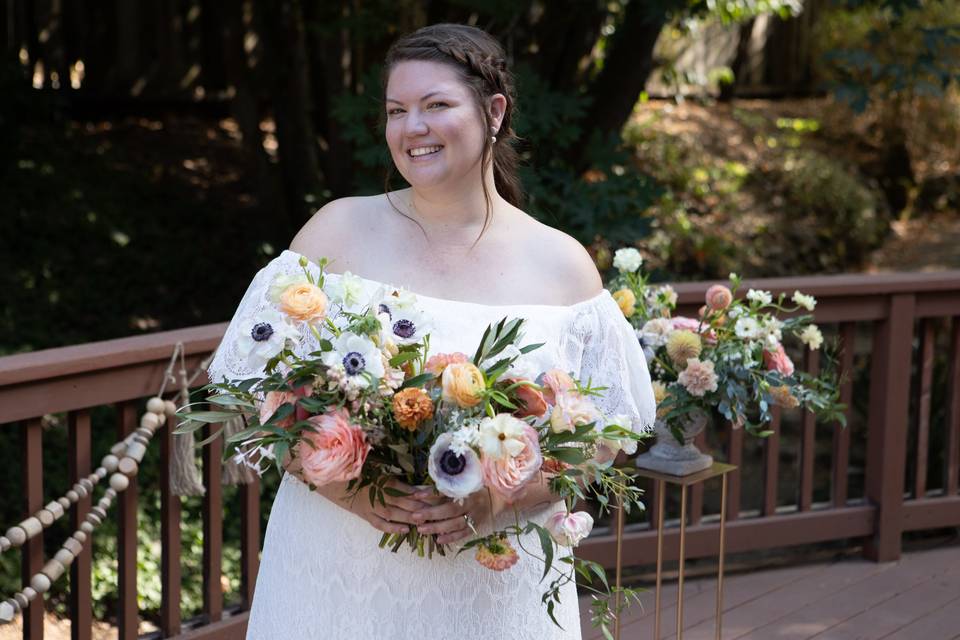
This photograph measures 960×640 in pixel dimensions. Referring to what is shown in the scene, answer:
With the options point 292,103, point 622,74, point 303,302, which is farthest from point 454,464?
point 292,103

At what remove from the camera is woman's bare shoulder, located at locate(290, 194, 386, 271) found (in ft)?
7.95

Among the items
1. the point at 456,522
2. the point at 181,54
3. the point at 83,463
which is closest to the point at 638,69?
the point at 83,463

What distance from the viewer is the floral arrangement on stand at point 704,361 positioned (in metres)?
3.11

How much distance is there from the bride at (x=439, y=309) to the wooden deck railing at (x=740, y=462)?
89 centimetres

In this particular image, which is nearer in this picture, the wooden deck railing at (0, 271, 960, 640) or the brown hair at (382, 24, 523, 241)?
the brown hair at (382, 24, 523, 241)

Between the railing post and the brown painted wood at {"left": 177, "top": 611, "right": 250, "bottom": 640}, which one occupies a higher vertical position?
the railing post

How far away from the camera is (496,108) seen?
245 centimetres

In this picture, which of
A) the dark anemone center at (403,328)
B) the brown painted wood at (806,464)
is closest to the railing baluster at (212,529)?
the dark anemone center at (403,328)

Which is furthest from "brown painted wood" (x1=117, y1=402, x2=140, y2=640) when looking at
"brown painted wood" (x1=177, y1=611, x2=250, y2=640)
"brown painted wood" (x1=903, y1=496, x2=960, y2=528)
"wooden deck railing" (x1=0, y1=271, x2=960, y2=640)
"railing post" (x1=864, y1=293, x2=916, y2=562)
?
"brown painted wood" (x1=903, y1=496, x2=960, y2=528)

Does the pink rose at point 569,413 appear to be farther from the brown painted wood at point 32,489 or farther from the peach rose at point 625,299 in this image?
the brown painted wood at point 32,489

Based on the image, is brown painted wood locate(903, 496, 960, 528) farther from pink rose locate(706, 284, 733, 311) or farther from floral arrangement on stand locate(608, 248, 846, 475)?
pink rose locate(706, 284, 733, 311)

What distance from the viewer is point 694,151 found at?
996 centimetres

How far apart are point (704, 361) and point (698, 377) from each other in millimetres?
62

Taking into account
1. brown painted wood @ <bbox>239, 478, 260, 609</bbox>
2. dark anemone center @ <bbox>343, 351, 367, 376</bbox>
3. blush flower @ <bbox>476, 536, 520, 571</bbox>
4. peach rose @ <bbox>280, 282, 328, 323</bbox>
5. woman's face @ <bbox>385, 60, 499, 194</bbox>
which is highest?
woman's face @ <bbox>385, 60, 499, 194</bbox>
